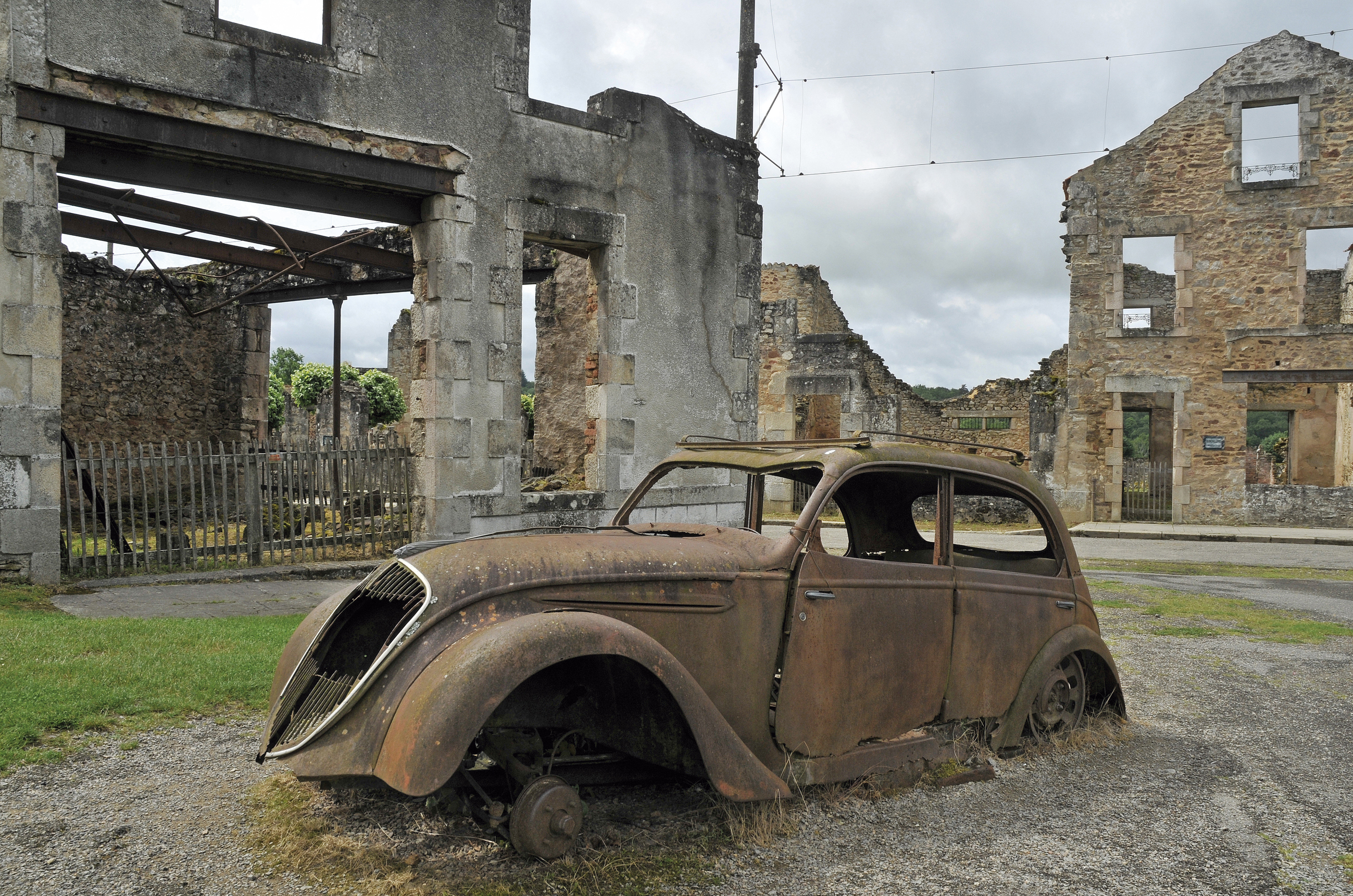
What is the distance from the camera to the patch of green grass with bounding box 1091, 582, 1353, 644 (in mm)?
8164

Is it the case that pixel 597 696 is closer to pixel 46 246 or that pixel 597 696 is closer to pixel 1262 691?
pixel 1262 691

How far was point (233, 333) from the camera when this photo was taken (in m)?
18.1

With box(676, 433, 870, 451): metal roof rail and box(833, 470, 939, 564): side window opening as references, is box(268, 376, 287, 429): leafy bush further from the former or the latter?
box(833, 470, 939, 564): side window opening

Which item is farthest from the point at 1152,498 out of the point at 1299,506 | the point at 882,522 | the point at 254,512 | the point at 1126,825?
the point at 1126,825

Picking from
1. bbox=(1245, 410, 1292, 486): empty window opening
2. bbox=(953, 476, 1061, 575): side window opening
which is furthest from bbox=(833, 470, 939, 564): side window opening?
bbox=(1245, 410, 1292, 486): empty window opening

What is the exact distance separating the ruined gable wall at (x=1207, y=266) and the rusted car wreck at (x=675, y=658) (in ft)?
63.5

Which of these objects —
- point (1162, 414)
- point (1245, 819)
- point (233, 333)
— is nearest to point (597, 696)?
point (1245, 819)

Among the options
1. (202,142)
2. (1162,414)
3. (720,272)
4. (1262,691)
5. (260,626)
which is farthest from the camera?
(1162,414)

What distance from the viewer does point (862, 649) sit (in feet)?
13.0

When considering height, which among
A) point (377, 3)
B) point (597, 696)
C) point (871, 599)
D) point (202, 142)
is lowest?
point (597, 696)

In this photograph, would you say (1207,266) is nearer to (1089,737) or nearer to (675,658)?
(1089,737)

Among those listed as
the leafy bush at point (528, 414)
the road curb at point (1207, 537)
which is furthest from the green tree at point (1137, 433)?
the leafy bush at point (528, 414)

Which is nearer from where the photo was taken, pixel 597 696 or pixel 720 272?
pixel 597 696

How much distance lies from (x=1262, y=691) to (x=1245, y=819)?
262cm
